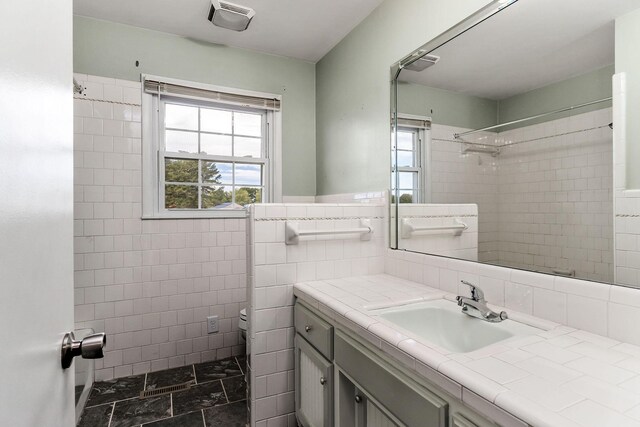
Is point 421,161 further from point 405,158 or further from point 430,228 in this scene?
point 430,228

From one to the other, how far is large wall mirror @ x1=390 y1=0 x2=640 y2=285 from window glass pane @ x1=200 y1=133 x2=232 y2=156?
155 centimetres

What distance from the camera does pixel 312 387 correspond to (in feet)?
5.01

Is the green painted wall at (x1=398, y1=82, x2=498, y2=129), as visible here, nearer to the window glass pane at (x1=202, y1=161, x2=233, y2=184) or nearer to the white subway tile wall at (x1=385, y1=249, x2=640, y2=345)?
the white subway tile wall at (x1=385, y1=249, x2=640, y2=345)

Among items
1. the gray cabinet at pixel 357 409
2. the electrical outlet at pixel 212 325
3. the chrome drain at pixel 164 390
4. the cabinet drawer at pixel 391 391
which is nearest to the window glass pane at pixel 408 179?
the cabinet drawer at pixel 391 391

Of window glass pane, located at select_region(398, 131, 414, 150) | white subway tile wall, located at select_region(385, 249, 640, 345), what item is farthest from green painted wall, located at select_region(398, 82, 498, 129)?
white subway tile wall, located at select_region(385, 249, 640, 345)

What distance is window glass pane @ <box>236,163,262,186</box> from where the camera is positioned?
278 centimetres

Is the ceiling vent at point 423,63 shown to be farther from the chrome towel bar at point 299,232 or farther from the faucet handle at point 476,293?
the faucet handle at point 476,293

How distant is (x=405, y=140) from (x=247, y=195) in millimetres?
1480

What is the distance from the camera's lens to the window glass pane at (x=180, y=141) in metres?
2.55

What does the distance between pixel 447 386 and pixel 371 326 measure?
336 millimetres

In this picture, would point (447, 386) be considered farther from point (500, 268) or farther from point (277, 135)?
point (277, 135)

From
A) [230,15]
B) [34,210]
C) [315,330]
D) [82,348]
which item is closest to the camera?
[34,210]

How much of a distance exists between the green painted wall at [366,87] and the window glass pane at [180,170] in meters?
1.08

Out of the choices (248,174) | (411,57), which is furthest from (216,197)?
(411,57)
